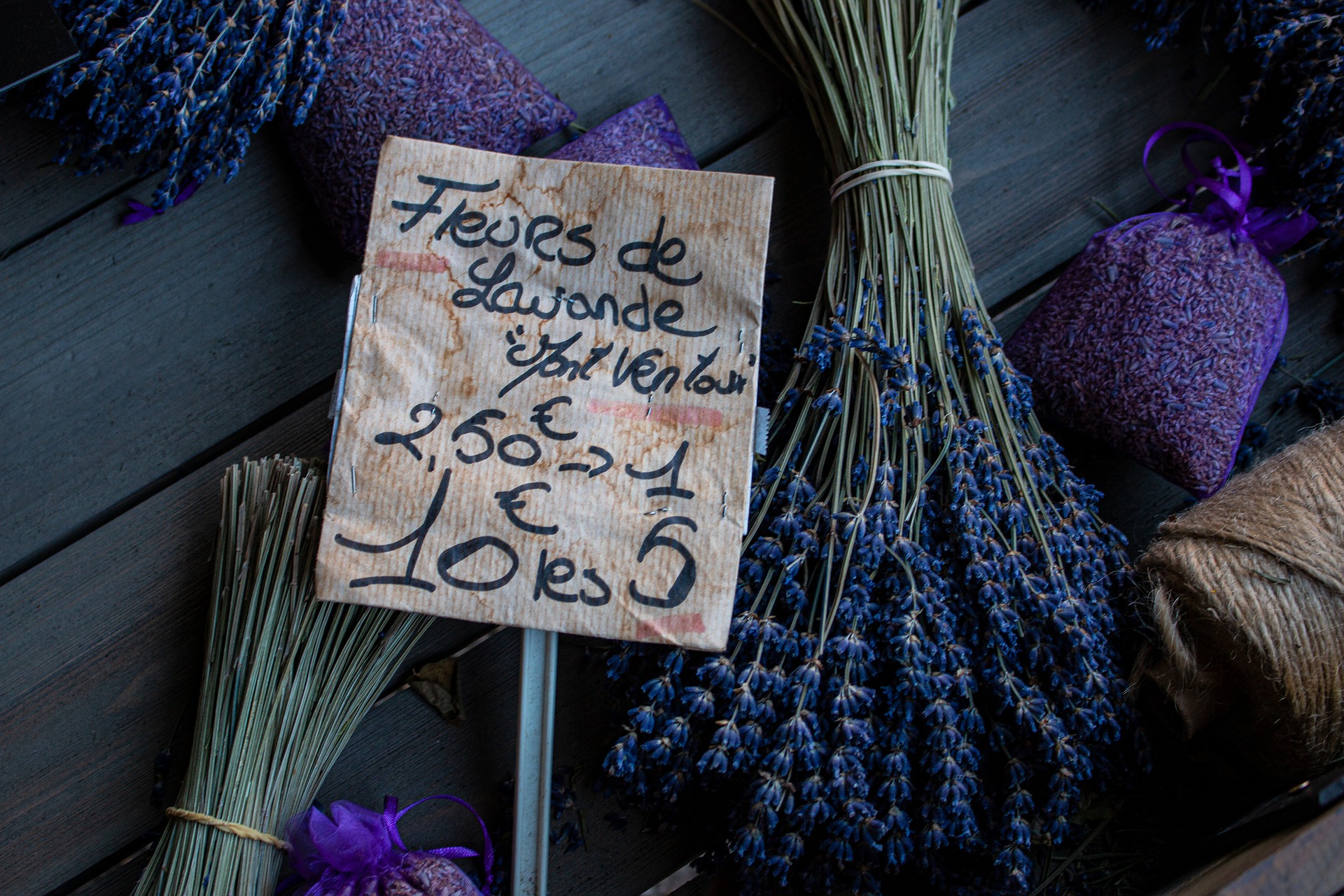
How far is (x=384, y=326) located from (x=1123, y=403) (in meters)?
0.75

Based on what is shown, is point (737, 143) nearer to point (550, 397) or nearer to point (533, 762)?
point (550, 397)

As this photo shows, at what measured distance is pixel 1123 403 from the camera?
87cm

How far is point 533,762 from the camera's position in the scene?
0.79 m

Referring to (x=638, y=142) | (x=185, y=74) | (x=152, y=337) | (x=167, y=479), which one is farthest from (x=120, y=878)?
(x=638, y=142)

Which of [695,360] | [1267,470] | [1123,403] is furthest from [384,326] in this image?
[1267,470]

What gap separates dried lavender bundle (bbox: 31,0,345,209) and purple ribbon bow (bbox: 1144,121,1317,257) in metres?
0.96

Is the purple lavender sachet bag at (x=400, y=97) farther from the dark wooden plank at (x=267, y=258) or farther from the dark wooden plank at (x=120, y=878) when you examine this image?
the dark wooden plank at (x=120, y=878)

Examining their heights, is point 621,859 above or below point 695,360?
below

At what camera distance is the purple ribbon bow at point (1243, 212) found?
0.92 meters

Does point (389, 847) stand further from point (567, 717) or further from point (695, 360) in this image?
point (695, 360)

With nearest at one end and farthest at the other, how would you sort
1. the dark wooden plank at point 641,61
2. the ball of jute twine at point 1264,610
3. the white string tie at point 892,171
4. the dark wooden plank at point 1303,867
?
1. the dark wooden plank at point 1303,867
2. the ball of jute twine at point 1264,610
3. the white string tie at point 892,171
4. the dark wooden plank at point 641,61

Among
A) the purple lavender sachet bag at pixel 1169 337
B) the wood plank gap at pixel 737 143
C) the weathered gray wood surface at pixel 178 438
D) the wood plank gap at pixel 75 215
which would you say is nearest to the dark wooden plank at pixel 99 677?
the weathered gray wood surface at pixel 178 438

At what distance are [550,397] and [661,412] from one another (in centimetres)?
10

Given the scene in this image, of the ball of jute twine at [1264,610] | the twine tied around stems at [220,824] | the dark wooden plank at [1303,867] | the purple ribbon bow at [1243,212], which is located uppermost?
the purple ribbon bow at [1243,212]
